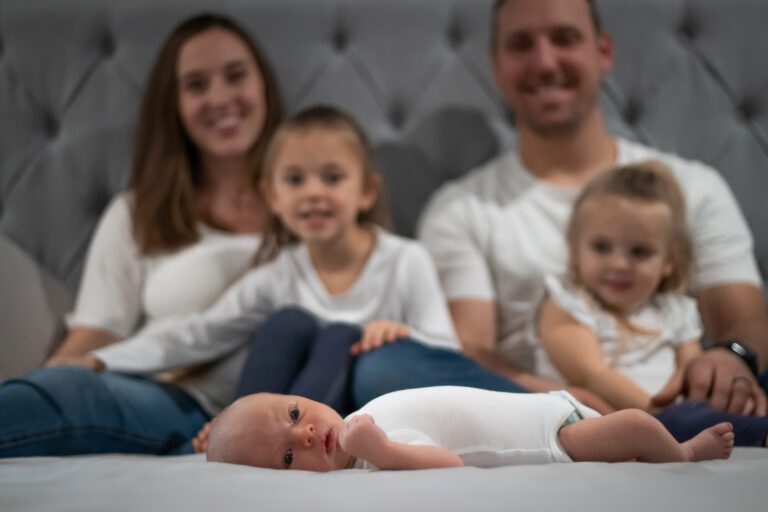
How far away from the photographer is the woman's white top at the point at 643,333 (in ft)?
4.17

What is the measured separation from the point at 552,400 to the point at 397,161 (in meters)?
0.87

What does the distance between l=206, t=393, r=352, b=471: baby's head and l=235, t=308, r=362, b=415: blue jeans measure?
26 centimetres

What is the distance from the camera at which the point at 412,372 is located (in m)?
1.12

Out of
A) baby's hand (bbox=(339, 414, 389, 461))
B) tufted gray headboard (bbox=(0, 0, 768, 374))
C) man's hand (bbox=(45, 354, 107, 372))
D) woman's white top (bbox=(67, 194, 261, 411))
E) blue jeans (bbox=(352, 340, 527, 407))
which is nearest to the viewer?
baby's hand (bbox=(339, 414, 389, 461))

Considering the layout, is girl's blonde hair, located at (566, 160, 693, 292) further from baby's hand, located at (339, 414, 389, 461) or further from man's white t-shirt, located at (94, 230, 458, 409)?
baby's hand, located at (339, 414, 389, 461)

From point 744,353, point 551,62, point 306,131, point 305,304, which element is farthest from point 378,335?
point 551,62

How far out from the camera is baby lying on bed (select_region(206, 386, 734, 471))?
0.81 meters

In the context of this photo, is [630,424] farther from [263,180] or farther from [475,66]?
[475,66]

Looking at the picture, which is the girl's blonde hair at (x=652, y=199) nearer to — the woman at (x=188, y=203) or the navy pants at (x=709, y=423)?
the navy pants at (x=709, y=423)

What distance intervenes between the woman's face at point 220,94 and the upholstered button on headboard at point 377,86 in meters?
0.15

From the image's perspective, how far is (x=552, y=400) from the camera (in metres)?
0.87

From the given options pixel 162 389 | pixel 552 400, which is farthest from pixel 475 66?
pixel 552 400

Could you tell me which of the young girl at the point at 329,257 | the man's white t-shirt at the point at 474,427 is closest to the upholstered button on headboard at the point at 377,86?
the young girl at the point at 329,257

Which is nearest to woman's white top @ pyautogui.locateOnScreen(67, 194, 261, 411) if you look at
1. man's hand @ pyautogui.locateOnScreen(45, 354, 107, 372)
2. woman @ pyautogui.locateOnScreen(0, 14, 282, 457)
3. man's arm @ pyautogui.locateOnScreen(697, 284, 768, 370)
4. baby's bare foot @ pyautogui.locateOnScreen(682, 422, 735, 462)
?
woman @ pyautogui.locateOnScreen(0, 14, 282, 457)
